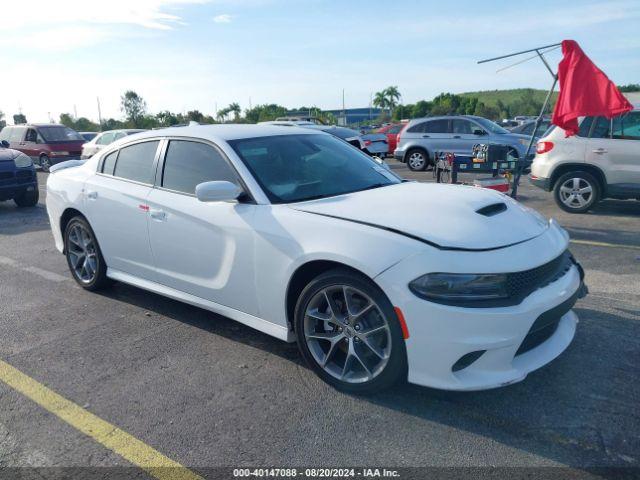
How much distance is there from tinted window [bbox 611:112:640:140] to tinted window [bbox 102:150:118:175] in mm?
7048

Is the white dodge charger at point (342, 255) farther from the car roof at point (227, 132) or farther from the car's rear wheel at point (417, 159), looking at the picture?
the car's rear wheel at point (417, 159)

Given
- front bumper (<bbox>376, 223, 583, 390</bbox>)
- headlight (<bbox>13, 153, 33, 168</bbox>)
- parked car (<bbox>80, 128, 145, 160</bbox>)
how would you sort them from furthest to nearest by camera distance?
parked car (<bbox>80, 128, 145, 160</bbox>) < headlight (<bbox>13, 153, 33, 168</bbox>) < front bumper (<bbox>376, 223, 583, 390</bbox>)

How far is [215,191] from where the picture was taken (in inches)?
138

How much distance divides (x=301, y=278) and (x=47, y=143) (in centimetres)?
1890

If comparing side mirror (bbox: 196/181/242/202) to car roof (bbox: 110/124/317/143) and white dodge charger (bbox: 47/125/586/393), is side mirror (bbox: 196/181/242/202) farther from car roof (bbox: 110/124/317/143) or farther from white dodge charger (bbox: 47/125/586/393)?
car roof (bbox: 110/124/317/143)

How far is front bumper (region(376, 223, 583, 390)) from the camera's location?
2744 mm

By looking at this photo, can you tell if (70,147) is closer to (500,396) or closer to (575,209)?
(575,209)

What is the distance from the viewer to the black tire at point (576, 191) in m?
8.32

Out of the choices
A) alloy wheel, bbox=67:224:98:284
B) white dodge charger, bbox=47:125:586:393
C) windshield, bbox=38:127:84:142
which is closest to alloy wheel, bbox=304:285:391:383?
white dodge charger, bbox=47:125:586:393

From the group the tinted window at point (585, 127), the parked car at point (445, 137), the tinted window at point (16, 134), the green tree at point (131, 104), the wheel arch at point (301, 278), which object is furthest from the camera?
the green tree at point (131, 104)

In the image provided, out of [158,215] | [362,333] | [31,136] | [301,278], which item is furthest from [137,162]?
[31,136]

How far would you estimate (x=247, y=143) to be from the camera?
4035 mm

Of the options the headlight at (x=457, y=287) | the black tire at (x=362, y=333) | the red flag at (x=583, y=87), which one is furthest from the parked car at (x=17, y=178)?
the headlight at (x=457, y=287)

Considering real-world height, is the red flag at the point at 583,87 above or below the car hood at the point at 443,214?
above
